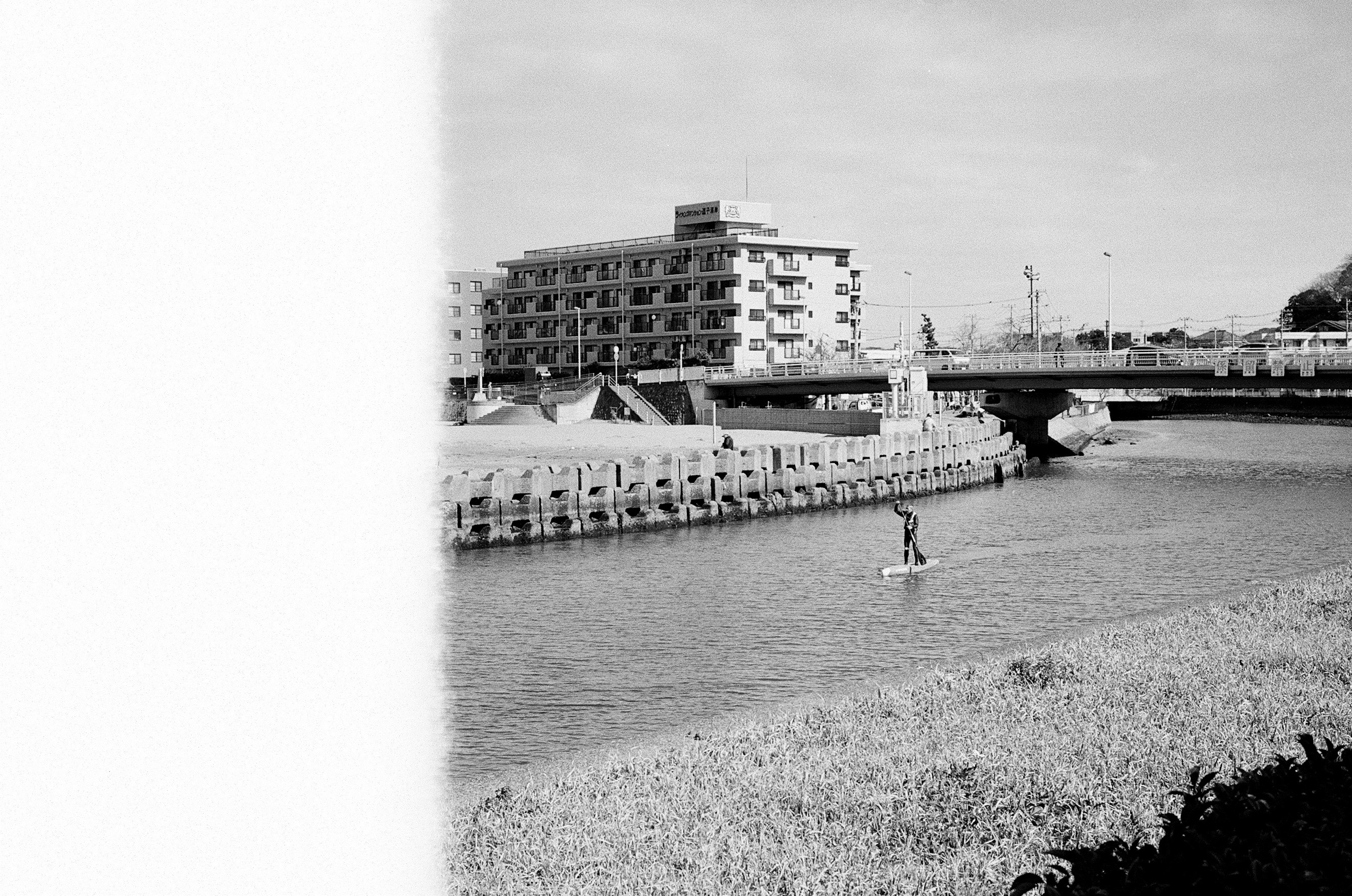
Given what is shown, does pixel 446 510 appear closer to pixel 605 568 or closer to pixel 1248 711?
pixel 605 568

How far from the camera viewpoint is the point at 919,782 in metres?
11.3

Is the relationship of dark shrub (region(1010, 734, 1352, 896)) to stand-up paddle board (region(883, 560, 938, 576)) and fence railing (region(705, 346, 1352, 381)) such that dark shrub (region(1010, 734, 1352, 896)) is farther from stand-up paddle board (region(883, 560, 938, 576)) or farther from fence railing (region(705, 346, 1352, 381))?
fence railing (region(705, 346, 1352, 381))

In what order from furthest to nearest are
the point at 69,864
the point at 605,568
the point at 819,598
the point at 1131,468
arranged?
the point at 1131,468 → the point at 605,568 → the point at 819,598 → the point at 69,864

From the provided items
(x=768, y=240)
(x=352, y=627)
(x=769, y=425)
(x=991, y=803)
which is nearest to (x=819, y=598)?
(x=991, y=803)

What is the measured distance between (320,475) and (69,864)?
2.22 m

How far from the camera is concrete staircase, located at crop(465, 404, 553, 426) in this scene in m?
75.1

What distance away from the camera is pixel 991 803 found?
10641 mm

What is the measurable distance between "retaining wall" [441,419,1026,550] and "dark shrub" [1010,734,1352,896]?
98.5 ft

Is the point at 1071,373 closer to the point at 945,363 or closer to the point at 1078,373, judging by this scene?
the point at 1078,373

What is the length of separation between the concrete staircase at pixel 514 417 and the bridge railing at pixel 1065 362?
1123 centimetres

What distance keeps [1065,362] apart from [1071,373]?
398 cm

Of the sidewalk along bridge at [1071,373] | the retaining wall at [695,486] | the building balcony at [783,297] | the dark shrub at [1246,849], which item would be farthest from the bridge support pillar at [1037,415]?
the dark shrub at [1246,849]

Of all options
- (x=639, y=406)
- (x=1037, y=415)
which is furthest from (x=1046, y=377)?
(x=639, y=406)

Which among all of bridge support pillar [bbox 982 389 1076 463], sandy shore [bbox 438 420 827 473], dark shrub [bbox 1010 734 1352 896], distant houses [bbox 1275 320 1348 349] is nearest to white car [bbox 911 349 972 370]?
bridge support pillar [bbox 982 389 1076 463]
